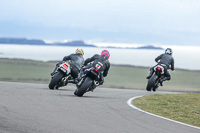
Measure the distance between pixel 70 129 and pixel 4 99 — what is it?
4.42m

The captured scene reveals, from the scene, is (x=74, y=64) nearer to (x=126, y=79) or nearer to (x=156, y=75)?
(x=156, y=75)

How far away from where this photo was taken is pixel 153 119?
31.9ft

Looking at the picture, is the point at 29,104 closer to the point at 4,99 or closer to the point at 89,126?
the point at 4,99

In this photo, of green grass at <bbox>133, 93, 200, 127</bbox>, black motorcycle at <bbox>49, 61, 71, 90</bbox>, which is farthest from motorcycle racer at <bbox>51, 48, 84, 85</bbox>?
green grass at <bbox>133, 93, 200, 127</bbox>

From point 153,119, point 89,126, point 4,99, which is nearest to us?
point 89,126

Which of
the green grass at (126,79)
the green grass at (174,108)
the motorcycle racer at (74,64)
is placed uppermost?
the motorcycle racer at (74,64)

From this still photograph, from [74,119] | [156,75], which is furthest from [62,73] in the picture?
[74,119]

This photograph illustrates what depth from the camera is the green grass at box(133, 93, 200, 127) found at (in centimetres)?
1042

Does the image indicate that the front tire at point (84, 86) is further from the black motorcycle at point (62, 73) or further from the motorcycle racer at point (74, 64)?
the motorcycle racer at point (74, 64)

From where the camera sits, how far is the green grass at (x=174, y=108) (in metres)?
10.4

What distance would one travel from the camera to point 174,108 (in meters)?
12.3

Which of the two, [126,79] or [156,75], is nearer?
[156,75]

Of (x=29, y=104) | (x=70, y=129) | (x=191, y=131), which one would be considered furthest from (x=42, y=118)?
(x=191, y=131)

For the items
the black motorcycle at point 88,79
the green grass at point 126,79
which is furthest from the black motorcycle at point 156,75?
the green grass at point 126,79
